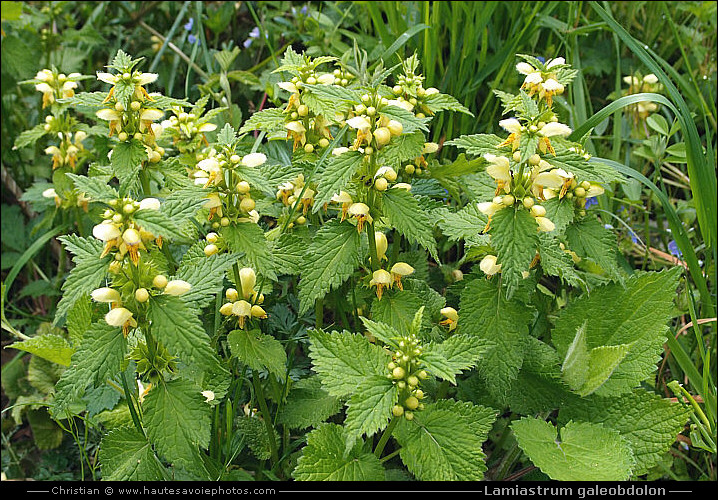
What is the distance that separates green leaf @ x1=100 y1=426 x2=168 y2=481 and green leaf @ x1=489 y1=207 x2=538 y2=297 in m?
0.79

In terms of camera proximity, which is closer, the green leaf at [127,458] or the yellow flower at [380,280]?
the green leaf at [127,458]

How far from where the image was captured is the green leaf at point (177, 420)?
4.07ft

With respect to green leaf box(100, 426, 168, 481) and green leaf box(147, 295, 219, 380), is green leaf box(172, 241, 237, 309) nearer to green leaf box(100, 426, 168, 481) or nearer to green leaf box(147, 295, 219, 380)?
green leaf box(147, 295, 219, 380)

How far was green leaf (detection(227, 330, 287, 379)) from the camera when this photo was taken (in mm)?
1388

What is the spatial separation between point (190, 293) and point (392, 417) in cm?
45

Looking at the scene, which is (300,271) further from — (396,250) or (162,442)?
(162,442)

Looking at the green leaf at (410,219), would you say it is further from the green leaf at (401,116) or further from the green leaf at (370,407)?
the green leaf at (370,407)

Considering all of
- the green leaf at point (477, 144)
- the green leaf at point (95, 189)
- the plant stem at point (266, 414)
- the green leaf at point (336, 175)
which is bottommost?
the plant stem at point (266, 414)

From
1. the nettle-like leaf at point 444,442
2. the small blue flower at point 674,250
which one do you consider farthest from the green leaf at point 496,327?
the small blue flower at point 674,250

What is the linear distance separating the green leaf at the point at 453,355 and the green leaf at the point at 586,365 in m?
0.29

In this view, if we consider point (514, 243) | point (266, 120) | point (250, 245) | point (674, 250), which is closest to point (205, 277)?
point (250, 245)

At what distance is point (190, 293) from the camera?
4.13 ft

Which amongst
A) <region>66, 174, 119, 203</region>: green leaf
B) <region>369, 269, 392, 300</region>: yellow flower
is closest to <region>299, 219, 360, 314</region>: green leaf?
<region>369, 269, 392, 300</region>: yellow flower

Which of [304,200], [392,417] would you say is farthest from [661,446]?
[304,200]
